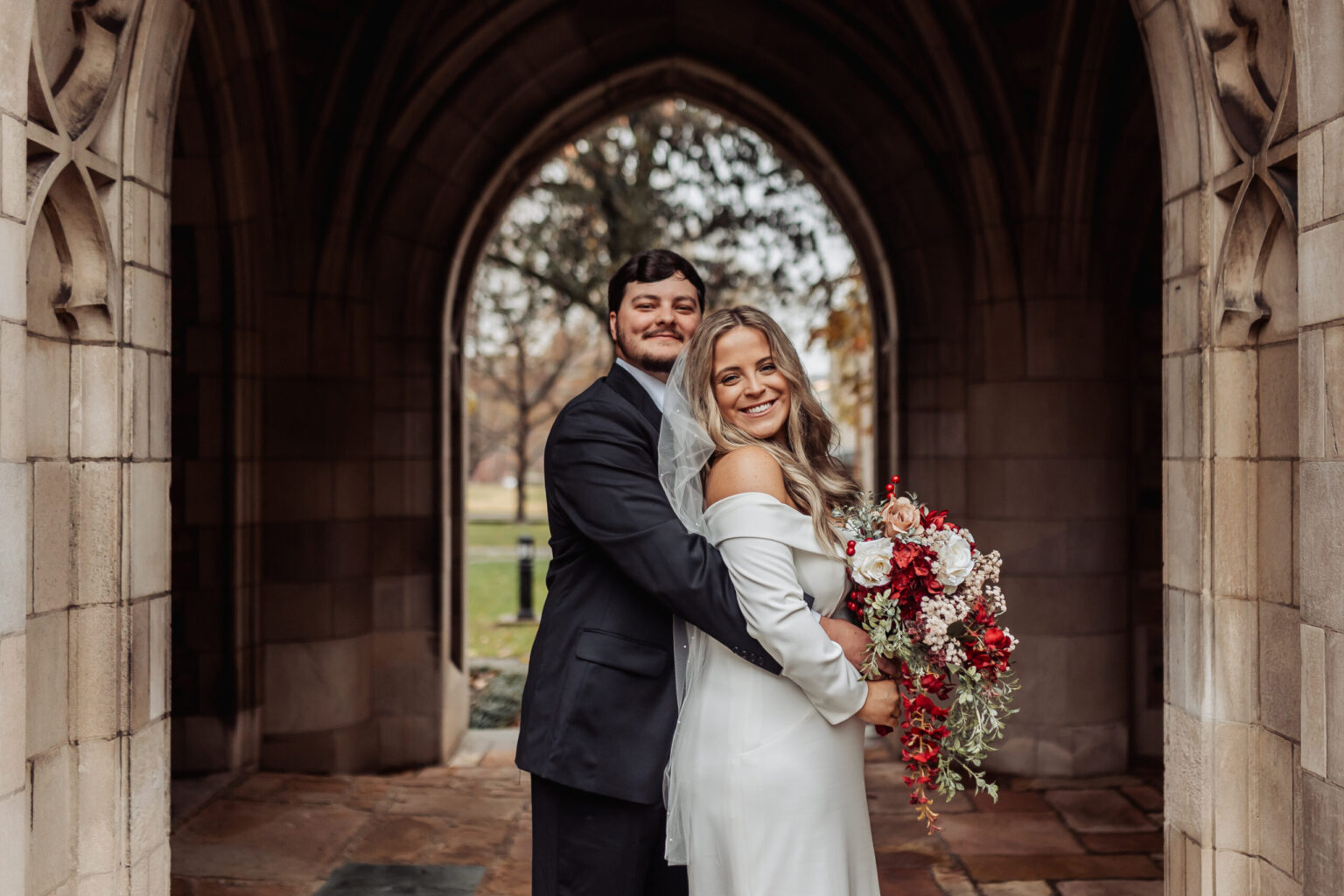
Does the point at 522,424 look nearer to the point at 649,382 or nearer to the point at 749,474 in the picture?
the point at 649,382

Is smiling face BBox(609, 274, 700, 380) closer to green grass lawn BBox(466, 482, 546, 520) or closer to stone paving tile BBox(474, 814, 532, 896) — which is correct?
stone paving tile BBox(474, 814, 532, 896)

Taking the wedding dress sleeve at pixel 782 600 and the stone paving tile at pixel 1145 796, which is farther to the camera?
the stone paving tile at pixel 1145 796

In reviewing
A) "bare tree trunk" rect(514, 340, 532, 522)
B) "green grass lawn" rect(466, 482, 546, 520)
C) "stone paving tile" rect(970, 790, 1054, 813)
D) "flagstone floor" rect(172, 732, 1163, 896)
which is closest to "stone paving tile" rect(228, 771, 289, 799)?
"flagstone floor" rect(172, 732, 1163, 896)

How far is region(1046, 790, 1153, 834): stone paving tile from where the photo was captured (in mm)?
4935

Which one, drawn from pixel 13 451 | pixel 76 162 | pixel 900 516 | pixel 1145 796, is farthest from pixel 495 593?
A: pixel 900 516

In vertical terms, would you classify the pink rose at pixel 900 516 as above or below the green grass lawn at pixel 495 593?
above

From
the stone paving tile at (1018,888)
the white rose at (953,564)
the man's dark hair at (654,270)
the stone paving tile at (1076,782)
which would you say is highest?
the man's dark hair at (654,270)

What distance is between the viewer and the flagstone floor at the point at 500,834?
4.22 metres

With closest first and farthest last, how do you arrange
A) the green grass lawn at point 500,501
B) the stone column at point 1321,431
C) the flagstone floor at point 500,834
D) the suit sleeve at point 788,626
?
the stone column at point 1321,431, the suit sleeve at point 788,626, the flagstone floor at point 500,834, the green grass lawn at point 500,501

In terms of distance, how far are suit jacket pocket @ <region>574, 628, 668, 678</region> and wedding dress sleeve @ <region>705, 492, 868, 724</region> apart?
13.9 inches

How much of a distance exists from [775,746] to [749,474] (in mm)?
603

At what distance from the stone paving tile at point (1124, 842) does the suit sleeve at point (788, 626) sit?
9.75ft

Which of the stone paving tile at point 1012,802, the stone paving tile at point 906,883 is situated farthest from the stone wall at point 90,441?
the stone paving tile at point 1012,802

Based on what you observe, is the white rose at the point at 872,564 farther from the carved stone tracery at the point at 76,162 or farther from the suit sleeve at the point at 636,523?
the carved stone tracery at the point at 76,162
